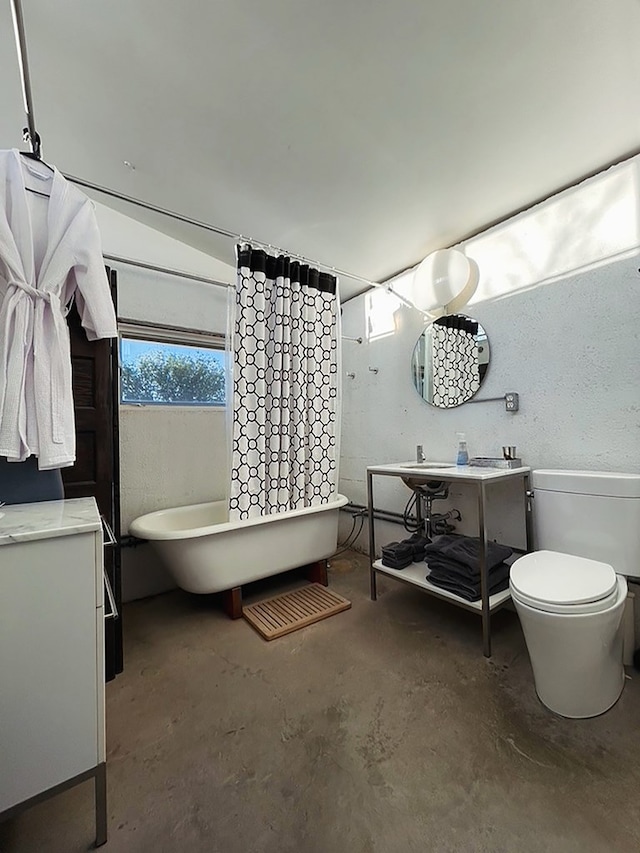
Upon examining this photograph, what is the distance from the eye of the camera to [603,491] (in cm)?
153

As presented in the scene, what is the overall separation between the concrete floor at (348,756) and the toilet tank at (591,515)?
20.5 inches

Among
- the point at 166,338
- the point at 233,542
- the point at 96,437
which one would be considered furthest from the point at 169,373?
the point at 233,542

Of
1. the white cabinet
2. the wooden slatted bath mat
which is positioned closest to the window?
the wooden slatted bath mat

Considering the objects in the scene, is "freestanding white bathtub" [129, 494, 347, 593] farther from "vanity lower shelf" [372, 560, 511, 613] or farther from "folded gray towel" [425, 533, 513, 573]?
"folded gray towel" [425, 533, 513, 573]

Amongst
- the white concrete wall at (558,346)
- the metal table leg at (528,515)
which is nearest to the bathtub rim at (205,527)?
→ the white concrete wall at (558,346)

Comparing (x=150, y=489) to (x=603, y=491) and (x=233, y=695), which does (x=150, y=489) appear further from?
(x=603, y=491)

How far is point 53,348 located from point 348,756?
1685 millimetres

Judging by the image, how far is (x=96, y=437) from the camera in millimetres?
1579

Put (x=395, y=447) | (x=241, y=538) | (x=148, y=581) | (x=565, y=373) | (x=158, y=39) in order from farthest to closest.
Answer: (x=395, y=447) → (x=148, y=581) → (x=241, y=538) → (x=565, y=373) → (x=158, y=39)

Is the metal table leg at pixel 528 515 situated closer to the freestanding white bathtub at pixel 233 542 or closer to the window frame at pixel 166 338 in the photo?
the freestanding white bathtub at pixel 233 542

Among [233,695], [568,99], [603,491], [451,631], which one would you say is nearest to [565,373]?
[603,491]

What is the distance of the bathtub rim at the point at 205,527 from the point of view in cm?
184

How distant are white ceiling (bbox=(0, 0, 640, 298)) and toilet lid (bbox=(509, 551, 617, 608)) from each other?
1.82 m

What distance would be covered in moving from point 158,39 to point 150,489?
2.29m
